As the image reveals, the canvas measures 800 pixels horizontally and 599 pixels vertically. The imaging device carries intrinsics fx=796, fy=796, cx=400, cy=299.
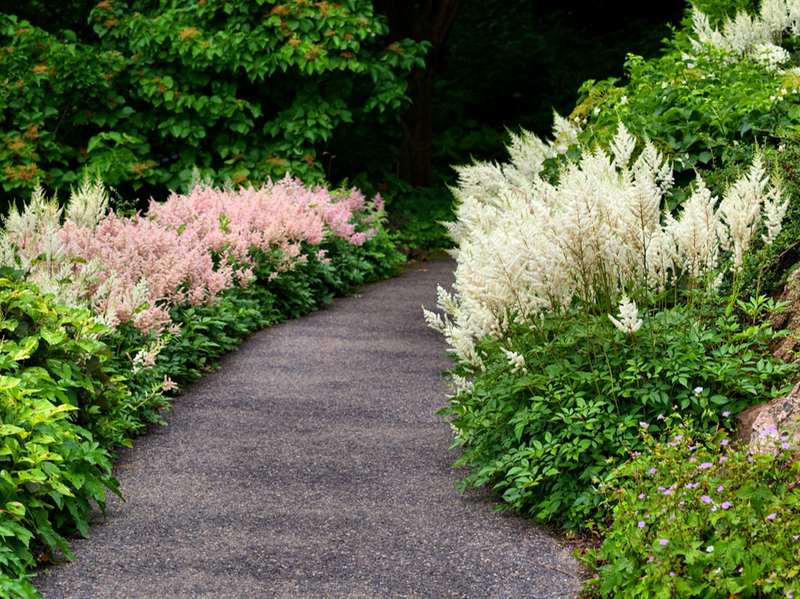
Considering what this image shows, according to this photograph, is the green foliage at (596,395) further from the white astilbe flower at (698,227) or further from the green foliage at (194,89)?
the green foliage at (194,89)

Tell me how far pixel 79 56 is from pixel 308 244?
4288 millimetres

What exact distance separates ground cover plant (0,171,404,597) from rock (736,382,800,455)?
273cm

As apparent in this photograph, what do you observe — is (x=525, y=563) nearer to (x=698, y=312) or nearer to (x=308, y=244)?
(x=698, y=312)

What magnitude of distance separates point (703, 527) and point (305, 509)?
6.15 feet

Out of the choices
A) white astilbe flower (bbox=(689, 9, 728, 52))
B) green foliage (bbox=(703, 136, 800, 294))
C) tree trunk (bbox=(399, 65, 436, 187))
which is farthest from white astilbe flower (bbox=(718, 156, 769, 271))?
tree trunk (bbox=(399, 65, 436, 187))

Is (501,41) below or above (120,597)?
above

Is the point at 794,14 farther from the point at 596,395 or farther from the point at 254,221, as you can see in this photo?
the point at 254,221

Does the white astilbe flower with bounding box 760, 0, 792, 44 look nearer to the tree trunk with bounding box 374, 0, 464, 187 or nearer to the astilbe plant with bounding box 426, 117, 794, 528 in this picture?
the astilbe plant with bounding box 426, 117, 794, 528

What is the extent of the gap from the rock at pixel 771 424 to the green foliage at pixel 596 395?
0.10 m

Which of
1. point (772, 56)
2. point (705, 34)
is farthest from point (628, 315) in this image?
point (705, 34)

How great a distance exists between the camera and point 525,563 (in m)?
3.31

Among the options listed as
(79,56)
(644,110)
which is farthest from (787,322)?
(79,56)

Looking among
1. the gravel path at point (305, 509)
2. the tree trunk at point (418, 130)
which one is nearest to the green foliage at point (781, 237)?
the gravel path at point (305, 509)

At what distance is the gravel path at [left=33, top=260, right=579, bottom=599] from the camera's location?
125 inches
